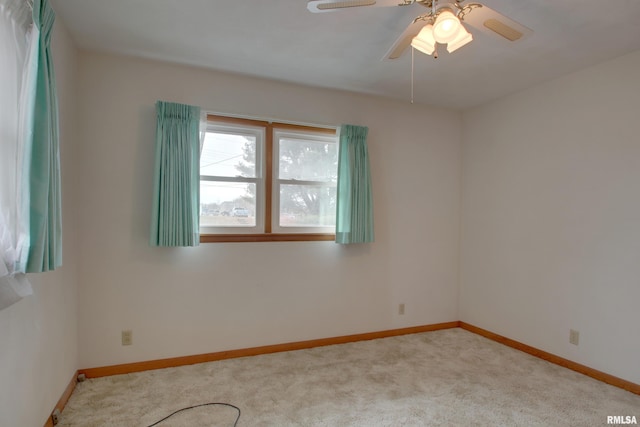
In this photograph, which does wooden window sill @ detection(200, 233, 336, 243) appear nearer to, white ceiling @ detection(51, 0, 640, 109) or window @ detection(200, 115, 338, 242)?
window @ detection(200, 115, 338, 242)

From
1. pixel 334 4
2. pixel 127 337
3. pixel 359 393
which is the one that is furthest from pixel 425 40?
pixel 127 337

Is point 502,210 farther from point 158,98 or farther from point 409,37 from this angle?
point 158,98

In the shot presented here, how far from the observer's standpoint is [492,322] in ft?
11.3

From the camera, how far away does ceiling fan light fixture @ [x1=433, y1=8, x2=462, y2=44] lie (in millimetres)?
1474

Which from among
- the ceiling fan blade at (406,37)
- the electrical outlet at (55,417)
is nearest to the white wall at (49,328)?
the electrical outlet at (55,417)

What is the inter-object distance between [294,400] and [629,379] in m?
2.46

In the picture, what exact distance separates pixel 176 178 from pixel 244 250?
838mm

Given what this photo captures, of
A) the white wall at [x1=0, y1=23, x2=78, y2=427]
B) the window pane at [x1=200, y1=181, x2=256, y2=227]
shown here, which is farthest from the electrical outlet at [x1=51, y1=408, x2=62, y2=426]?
the window pane at [x1=200, y1=181, x2=256, y2=227]

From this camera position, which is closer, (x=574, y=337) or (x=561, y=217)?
(x=574, y=337)

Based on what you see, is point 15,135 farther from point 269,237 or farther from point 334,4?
point 269,237

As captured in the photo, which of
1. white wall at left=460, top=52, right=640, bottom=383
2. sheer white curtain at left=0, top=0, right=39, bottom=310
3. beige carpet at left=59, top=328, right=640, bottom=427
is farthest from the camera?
white wall at left=460, top=52, right=640, bottom=383

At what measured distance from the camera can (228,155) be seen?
2.92 m

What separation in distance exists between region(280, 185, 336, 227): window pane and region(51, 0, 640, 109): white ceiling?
3.30 ft

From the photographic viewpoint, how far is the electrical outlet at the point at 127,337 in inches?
101
